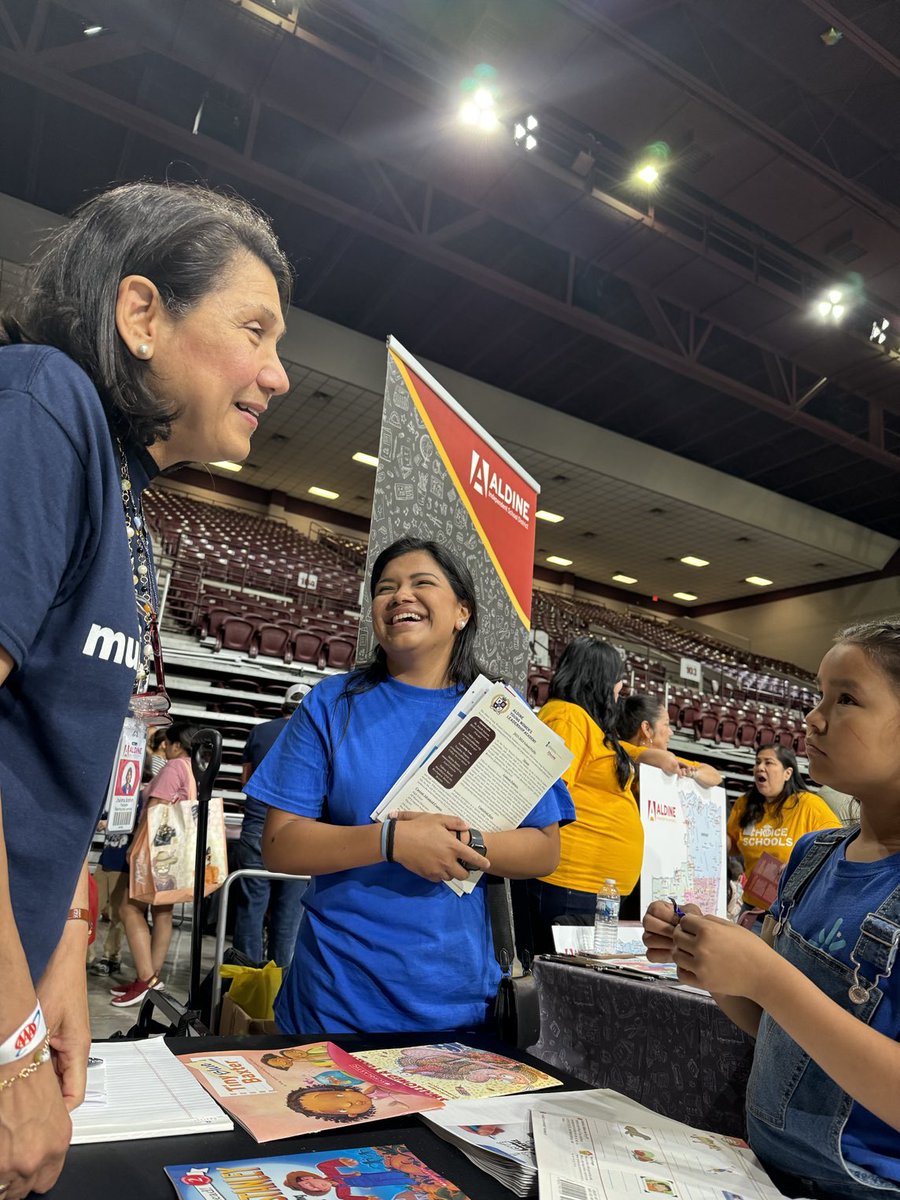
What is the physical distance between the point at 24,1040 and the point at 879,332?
12053 millimetres

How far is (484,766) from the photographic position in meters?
1.33

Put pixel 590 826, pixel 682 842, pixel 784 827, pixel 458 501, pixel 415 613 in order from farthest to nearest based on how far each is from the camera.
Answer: pixel 784 827, pixel 590 826, pixel 458 501, pixel 682 842, pixel 415 613

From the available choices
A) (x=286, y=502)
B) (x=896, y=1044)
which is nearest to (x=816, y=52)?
(x=896, y=1044)

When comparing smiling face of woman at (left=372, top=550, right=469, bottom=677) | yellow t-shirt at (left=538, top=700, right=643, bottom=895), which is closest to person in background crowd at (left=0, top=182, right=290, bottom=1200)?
smiling face of woman at (left=372, top=550, right=469, bottom=677)

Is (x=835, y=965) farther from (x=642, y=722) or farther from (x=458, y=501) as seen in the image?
(x=642, y=722)

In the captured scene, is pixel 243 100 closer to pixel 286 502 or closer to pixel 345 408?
pixel 345 408

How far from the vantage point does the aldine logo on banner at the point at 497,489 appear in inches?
103

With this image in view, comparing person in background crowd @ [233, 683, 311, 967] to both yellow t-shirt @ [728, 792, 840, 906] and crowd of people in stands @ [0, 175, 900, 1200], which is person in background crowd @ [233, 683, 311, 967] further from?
crowd of people in stands @ [0, 175, 900, 1200]

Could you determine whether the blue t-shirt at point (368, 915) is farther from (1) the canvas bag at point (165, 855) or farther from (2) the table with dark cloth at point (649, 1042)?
(1) the canvas bag at point (165, 855)

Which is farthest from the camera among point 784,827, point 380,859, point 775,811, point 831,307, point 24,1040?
point 831,307

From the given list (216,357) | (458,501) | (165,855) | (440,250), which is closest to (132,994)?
(165,855)

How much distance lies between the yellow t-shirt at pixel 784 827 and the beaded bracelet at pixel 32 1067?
3517 mm

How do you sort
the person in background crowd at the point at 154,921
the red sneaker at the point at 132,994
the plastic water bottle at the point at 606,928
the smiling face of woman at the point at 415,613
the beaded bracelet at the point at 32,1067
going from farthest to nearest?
the person in background crowd at the point at 154,921 → the red sneaker at the point at 132,994 → the plastic water bottle at the point at 606,928 → the smiling face of woman at the point at 415,613 → the beaded bracelet at the point at 32,1067

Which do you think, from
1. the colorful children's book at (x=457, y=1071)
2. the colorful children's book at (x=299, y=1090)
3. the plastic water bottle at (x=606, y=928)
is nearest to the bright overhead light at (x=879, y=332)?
the plastic water bottle at (x=606, y=928)
